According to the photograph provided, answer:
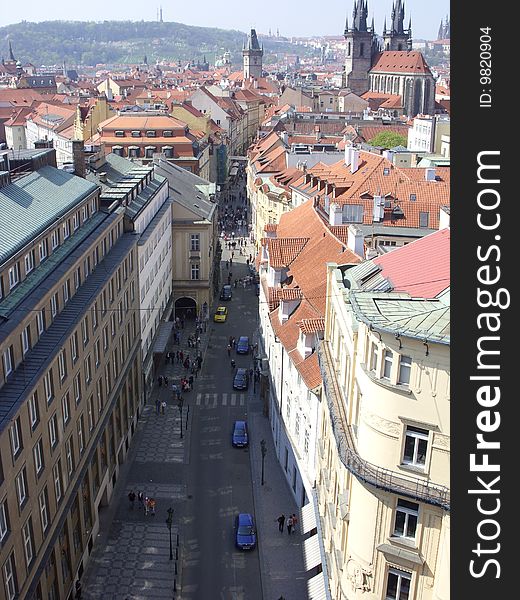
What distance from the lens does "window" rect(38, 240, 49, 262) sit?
35078 millimetres

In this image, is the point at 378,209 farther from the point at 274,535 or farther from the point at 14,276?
the point at 14,276

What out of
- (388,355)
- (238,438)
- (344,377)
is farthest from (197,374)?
(388,355)

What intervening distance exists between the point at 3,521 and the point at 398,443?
14.4 meters

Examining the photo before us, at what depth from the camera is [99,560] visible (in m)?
37.7

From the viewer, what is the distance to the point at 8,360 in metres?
28.6

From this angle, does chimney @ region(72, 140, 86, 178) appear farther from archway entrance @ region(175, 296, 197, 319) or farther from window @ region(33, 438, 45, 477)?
archway entrance @ region(175, 296, 197, 319)

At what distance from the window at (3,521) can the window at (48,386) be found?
569cm

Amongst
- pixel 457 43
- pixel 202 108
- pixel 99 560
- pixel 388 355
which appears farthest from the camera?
pixel 202 108

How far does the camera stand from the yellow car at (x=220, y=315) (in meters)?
72.6

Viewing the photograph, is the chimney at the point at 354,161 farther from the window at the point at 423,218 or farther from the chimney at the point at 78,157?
the chimney at the point at 78,157

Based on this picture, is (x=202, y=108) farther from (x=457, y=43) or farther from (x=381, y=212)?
(x=457, y=43)

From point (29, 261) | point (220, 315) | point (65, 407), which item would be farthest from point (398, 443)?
point (220, 315)

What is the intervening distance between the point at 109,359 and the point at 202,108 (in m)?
121

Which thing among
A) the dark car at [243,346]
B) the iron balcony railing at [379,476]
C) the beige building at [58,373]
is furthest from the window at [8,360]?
the dark car at [243,346]
